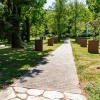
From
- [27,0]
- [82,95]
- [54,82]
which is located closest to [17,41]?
[27,0]

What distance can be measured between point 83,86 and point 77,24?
114 ft

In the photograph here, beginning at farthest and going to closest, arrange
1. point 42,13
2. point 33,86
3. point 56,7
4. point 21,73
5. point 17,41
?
point 56,7
point 42,13
point 17,41
point 21,73
point 33,86

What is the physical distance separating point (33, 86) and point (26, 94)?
0.67 metres

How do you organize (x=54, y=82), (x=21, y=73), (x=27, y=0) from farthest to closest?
(x=27, y=0) → (x=21, y=73) → (x=54, y=82)

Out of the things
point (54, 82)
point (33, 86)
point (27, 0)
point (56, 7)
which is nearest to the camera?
point (33, 86)

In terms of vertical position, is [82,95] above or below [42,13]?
below

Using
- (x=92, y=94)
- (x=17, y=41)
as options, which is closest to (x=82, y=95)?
(x=92, y=94)

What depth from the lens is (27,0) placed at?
48.1 feet

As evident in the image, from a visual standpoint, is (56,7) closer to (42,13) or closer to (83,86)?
(42,13)

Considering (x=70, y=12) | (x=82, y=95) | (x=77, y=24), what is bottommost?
(x=82, y=95)

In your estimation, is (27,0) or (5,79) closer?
(5,79)

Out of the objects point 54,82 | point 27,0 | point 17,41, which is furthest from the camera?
point 17,41

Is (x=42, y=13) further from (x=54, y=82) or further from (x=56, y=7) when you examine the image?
(x=54, y=82)

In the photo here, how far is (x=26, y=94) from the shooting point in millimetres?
5098
